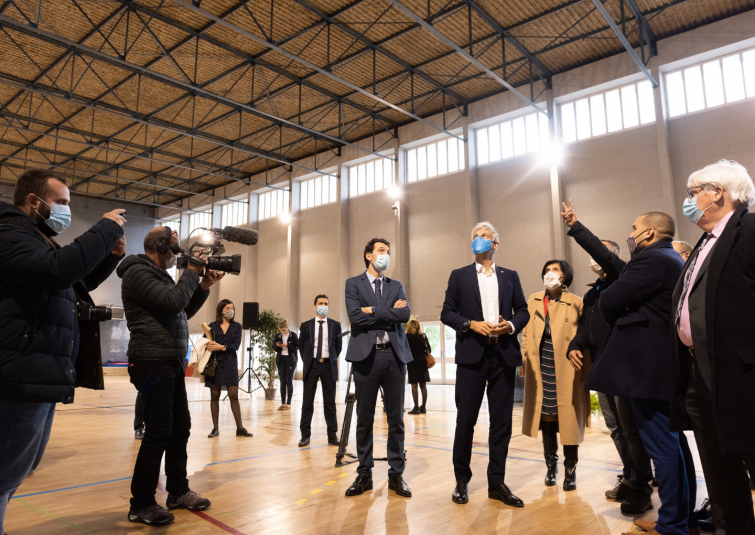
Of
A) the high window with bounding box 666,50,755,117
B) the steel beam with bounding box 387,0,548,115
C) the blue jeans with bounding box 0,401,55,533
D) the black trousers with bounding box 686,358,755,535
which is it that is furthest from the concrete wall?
the blue jeans with bounding box 0,401,55,533

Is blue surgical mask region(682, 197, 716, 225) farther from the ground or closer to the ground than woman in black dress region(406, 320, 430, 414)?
farther from the ground

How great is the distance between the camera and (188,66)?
13242mm

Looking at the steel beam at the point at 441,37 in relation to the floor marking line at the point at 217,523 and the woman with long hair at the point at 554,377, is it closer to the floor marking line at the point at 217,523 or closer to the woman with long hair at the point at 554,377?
the woman with long hair at the point at 554,377

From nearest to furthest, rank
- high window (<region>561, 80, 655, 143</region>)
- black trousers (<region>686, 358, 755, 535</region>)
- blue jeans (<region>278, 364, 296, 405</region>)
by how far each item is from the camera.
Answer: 1. black trousers (<region>686, 358, 755, 535</region>)
2. blue jeans (<region>278, 364, 296, 405</region>)
3. high window (<region>561, 80, 655, 143</region>)

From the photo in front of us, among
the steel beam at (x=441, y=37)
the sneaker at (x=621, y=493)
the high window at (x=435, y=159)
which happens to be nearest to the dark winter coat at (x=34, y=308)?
the sneaker at (x=621, y=493)

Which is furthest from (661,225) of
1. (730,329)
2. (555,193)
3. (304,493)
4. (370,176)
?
(370,176)

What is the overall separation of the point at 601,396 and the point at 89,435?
5.57 meters

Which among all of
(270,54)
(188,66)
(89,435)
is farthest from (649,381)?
(188,66)

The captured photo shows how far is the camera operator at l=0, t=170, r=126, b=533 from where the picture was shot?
1678 millimetres

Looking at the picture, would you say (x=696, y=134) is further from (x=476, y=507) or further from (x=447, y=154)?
(x=476, y=507)

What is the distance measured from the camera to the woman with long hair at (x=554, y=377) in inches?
135

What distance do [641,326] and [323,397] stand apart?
4.04 meters

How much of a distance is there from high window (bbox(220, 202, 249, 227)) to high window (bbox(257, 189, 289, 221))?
652 millimetres

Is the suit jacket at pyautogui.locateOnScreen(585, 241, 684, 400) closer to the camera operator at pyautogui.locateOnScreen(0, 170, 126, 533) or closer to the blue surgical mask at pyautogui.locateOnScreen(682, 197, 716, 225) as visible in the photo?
the blue surgical mask at pyautogui.locateOnScreen(682, 197, 716, 225)
